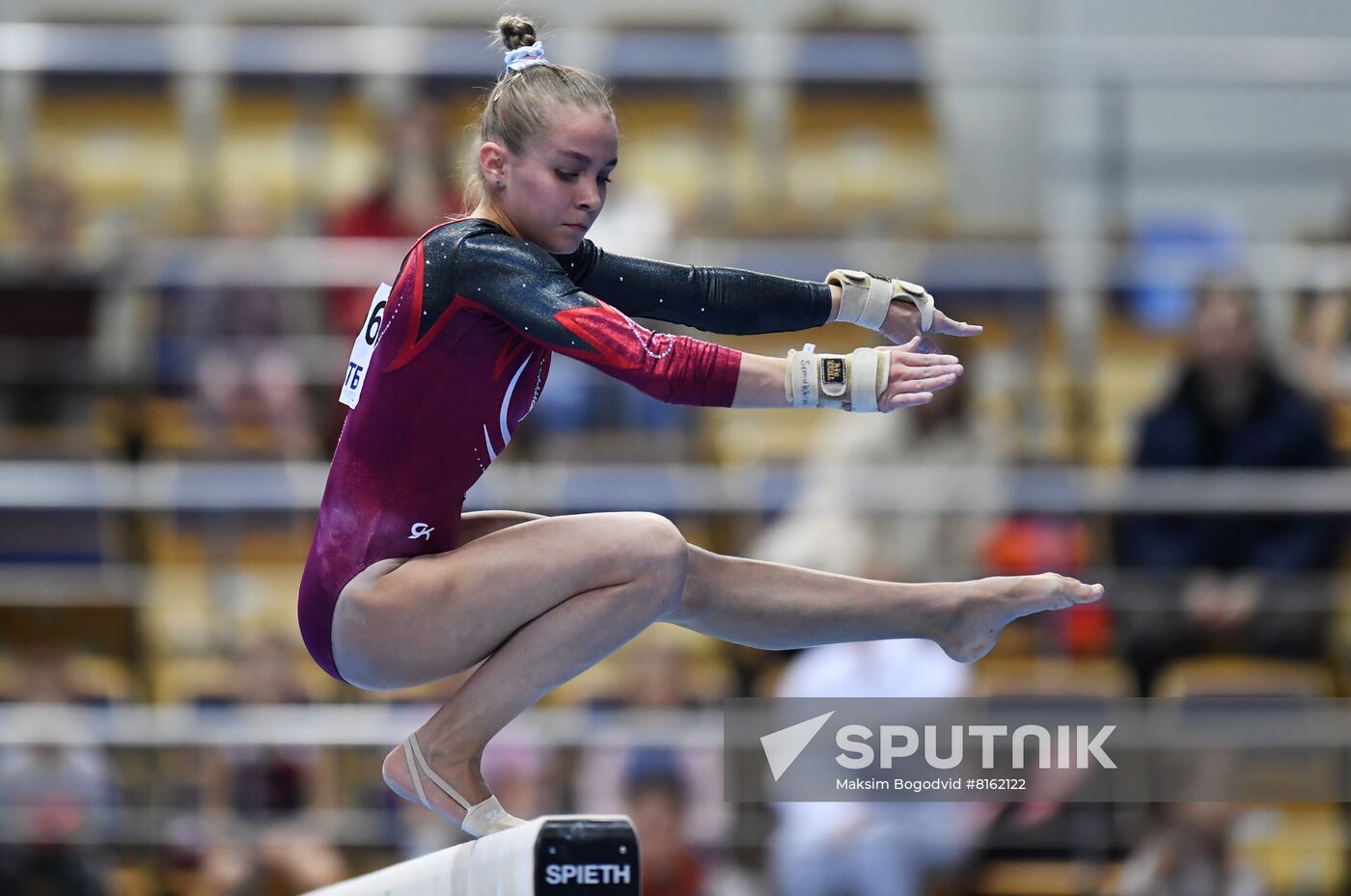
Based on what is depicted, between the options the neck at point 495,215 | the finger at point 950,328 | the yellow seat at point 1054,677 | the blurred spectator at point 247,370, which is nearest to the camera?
the neck at point 495,215

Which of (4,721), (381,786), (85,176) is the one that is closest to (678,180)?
(85,176)

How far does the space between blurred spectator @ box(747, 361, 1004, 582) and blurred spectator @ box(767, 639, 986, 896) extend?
1.36 ft

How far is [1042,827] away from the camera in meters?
5.52

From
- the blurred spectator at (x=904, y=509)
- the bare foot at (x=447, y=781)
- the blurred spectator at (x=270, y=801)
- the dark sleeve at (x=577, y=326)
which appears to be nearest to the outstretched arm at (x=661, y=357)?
the dark sleeve at (x=577, y=326)

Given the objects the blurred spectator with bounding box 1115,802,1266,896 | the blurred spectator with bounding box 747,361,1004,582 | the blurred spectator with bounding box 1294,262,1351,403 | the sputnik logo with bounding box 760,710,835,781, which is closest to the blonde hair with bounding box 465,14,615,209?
the sputnik logo with bounding box 760,710,835,781

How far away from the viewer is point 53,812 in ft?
18.2

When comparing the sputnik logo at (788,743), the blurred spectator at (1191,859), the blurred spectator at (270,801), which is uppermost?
the sputnik logo at (788,743)

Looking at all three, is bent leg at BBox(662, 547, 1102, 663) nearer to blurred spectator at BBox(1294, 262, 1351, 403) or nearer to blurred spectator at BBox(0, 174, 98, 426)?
blurred spectator at BBox(1294, 262, 1351, 403)

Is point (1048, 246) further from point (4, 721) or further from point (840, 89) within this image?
point (4, 721)

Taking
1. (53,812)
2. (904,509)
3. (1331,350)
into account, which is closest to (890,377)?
(904,509)

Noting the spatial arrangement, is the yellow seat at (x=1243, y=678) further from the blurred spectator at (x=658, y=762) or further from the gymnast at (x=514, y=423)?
the gymnast at (x=514, y=423)

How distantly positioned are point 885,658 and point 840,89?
3.04m

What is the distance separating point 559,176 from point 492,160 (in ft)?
0.49

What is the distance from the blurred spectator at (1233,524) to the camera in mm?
5852
